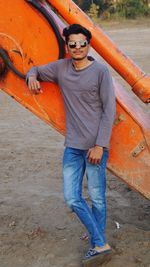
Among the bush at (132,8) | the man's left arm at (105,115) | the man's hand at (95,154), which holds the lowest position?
the bush at (132,8)

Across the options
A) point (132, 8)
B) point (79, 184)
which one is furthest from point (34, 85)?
point (132, 8)

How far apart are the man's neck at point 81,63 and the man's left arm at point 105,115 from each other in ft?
0.49

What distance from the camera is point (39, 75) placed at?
389 cm

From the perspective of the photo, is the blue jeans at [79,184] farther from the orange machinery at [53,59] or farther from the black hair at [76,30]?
the black hair at [76,30]

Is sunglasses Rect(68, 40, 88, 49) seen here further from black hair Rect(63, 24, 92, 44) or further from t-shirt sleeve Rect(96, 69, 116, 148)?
t-shirt sleeve Rect(96, 69, 116, 148)

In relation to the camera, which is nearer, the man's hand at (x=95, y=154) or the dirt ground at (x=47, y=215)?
the man's hand at (x=95, y=154)

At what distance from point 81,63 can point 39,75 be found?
0.29 meters

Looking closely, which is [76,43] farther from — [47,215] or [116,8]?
[116,8]

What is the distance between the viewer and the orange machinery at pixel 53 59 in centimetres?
384

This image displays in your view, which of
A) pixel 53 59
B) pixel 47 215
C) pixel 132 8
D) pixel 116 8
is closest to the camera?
pixel 53 59

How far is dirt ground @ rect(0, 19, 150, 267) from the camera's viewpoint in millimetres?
4566

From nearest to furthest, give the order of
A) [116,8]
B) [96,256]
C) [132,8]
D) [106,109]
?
1. [106,109]
2. [96,256]
3. [132,8]
4. [116,8]

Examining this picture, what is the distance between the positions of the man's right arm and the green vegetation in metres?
35.1

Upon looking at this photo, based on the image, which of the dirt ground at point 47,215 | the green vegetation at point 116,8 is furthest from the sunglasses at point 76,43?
the green vegetation at point 116,8
